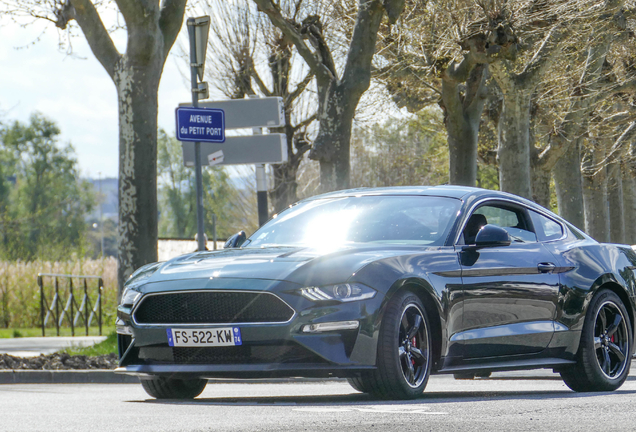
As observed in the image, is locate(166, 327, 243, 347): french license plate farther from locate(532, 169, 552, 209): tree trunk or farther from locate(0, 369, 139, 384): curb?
locate(532, 169, 552, 209): tree trunk

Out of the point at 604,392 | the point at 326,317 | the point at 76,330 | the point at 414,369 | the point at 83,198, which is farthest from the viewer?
the point at 83,198

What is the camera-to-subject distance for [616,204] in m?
34.6

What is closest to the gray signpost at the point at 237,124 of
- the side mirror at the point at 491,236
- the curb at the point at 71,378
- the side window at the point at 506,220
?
the curb at the point at 71,378

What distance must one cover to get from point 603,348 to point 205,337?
3508mm

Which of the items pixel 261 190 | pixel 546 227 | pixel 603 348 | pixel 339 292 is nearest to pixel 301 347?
pixel 339 292

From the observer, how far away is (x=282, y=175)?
101 ft

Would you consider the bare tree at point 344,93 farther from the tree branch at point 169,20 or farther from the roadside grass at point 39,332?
the roadside grass at point 39,332

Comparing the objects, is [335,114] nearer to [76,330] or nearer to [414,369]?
[414,369]

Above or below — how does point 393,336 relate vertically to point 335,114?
below

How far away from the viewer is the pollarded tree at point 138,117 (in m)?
12.1

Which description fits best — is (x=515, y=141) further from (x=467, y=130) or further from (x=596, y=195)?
(x=596, y=195)

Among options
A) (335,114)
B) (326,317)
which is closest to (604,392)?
(326,317)

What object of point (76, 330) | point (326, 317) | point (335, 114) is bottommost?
point (76, 330)

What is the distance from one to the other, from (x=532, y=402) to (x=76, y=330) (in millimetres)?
18044
